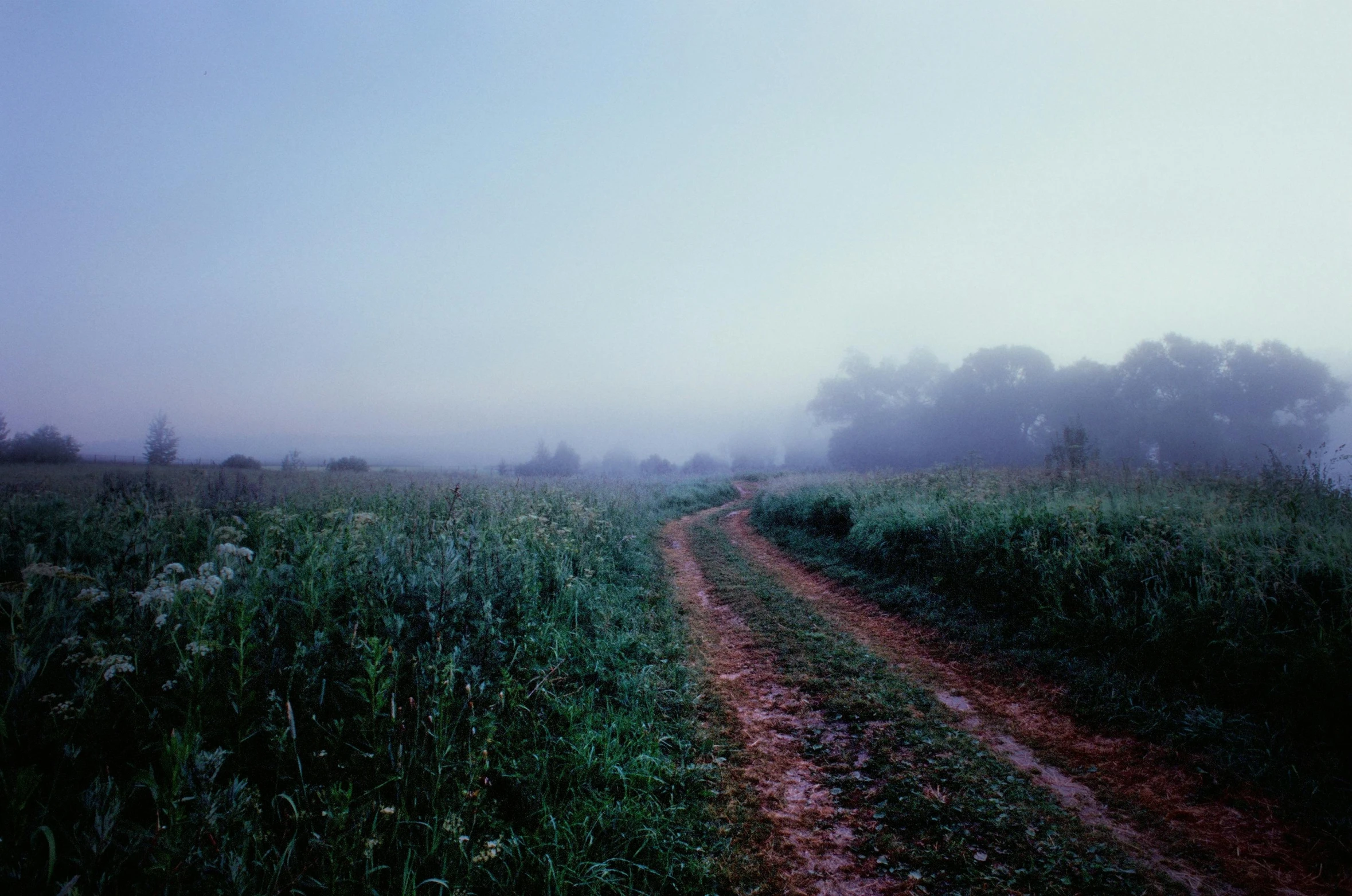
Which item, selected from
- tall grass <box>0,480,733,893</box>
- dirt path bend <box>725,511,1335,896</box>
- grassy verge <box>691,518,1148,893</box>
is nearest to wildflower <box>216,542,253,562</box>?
tall grass <box>0,480,733,893</box>

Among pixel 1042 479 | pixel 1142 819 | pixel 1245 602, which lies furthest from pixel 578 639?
pixel 1042 479

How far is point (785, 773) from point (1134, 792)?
2.58 meters

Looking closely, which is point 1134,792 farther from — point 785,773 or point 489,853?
point 489,853

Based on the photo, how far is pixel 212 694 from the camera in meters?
2.85

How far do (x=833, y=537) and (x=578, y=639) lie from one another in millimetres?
9266

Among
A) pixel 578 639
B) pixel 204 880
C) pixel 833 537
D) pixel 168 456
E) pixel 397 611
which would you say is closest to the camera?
pixel 204 880

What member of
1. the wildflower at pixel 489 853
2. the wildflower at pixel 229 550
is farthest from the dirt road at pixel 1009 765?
the wildflower at pixel 229 550

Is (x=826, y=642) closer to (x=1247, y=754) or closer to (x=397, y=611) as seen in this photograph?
(x=1247, y=754)

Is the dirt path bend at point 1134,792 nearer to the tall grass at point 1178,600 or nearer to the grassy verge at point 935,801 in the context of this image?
the grassy verge at point 935,801

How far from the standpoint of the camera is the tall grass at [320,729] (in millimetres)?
2039

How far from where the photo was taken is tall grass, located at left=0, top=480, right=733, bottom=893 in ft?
6.69

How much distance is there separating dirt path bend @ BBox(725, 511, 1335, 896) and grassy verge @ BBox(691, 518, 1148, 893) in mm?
273

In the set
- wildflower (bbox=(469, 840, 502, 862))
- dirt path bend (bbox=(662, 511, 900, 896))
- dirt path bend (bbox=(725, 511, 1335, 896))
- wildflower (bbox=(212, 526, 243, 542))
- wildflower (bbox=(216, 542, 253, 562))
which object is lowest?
dirt path bend (bbox=(725, 511, 1335, 896))

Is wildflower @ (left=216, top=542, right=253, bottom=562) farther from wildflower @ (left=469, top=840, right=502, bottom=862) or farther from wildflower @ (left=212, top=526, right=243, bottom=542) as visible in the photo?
wildflower @ (left=469, top=840, right=502, bottom=862)
